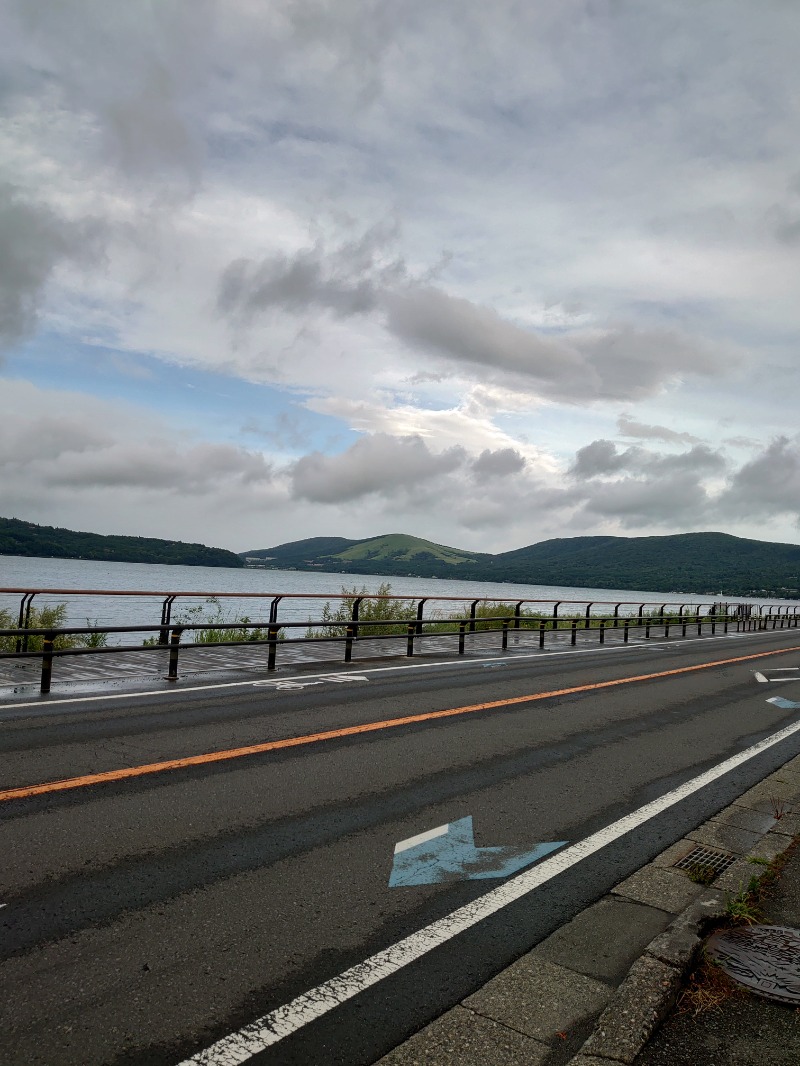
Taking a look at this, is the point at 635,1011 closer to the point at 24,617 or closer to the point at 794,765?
the point at 794,765

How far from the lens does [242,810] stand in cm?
586

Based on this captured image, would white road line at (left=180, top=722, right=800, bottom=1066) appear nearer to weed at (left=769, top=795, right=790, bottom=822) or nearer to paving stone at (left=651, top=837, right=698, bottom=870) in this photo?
paving stone at (left=651, top=837, right=698, bottom=870)

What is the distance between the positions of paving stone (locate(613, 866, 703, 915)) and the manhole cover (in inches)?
17.8

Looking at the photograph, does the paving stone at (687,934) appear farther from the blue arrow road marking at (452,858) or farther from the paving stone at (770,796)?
the paving stone at (770,796)

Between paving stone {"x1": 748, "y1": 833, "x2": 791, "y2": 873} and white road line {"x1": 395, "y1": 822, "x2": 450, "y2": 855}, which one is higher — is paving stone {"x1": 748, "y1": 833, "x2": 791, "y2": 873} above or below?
above

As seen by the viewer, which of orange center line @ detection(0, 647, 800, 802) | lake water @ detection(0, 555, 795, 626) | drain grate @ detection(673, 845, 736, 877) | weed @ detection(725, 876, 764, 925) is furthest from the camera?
lake water @ detection(0, 555, 795, 626)

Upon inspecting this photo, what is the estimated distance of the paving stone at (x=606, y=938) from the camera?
386cm

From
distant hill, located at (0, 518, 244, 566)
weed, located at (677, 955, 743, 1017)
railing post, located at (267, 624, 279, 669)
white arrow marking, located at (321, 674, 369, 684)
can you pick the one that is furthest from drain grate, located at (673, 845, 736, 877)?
distant hill, located at (0, 518, 244, 566)

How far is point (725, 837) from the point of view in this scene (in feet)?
19.5

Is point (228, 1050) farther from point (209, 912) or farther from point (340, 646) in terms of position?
point (340, 646)

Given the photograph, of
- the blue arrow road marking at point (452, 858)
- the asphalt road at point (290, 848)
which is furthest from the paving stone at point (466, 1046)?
the blue arrow road marking at point (452, 858)

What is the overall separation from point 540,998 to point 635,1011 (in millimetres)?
416

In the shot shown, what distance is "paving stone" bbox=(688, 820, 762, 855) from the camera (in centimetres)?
570

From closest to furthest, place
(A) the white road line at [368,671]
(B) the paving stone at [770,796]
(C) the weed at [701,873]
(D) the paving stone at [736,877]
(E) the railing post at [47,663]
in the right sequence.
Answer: (D) the paving stone at [736,877] < (C) the weed at [701,873] < (B) the paving stone at [770,796] < (A) the white road line at [368,671] < (E) the railing post at [47,663]
